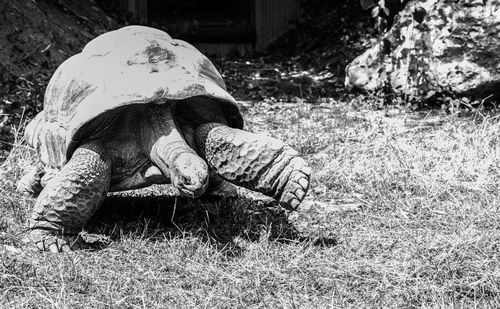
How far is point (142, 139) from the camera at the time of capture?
3.48 meters

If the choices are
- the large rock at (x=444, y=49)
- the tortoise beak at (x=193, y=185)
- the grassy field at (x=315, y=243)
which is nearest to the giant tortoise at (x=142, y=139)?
the tortoise beak at (x=193, y=185)

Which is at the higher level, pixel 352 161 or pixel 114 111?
pixel 114 111

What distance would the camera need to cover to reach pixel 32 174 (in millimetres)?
4109

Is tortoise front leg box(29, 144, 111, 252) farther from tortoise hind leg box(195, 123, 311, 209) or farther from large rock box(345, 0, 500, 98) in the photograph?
large rock box(345, 0, 500, 98)

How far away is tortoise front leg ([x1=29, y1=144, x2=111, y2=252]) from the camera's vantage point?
330 cm

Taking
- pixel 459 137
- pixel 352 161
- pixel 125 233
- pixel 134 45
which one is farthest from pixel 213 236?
pixel 459 137

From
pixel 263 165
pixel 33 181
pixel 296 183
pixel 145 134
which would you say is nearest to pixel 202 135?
pixel 145 134

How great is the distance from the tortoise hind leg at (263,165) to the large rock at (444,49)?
332 cm

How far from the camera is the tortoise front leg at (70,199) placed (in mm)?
3305

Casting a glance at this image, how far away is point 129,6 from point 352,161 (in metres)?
5.94

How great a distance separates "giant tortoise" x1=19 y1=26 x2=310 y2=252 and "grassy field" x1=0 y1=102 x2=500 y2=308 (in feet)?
0.78

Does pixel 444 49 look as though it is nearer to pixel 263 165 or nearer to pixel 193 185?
pixel 263 165

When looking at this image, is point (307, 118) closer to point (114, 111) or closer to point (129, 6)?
point (114, 111)

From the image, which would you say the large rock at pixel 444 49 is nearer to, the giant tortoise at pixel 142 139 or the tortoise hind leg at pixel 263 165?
the giant tortoise at pixel 142 139
